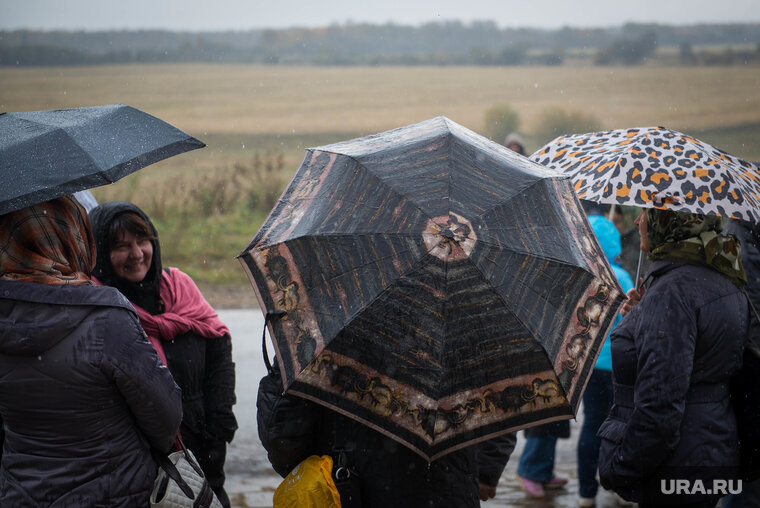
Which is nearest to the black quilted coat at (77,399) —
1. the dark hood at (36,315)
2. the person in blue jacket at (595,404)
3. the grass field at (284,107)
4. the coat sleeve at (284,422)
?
the dark hood at (36,315)

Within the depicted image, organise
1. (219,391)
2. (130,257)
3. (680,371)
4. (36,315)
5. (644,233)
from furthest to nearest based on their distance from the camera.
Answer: (219,391)
(130,257)
(644,233)
(680,371)
(36,315)

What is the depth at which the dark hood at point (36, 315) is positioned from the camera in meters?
2.27

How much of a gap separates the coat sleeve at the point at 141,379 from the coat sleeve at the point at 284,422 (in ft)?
0.99

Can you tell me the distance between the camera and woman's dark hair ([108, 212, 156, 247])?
3.41 m

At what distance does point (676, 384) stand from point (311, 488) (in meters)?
1.42

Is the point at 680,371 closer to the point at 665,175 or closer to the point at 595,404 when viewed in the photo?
the point at 665,175


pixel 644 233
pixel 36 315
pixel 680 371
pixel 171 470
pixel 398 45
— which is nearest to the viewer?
pixel 36 315

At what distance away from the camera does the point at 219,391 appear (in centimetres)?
363

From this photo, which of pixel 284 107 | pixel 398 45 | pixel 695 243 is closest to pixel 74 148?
pixel 695 243

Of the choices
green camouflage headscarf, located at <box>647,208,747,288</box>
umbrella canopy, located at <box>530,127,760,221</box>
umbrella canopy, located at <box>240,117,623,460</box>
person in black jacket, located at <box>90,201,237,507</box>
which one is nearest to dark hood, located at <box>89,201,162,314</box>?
person in black jacket, located at <box>90,201,237,507</box>

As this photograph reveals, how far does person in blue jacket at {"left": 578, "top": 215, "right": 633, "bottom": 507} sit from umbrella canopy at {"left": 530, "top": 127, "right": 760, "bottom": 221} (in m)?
1.51

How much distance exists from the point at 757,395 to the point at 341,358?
1787 millimetres

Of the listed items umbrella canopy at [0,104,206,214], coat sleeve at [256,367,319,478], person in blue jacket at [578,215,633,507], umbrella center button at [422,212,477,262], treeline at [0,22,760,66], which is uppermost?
treeline at [0,22,760,66]

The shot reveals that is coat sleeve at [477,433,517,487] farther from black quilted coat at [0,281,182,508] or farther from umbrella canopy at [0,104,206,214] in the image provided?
umbrella canopy at [0,104,206,214]
